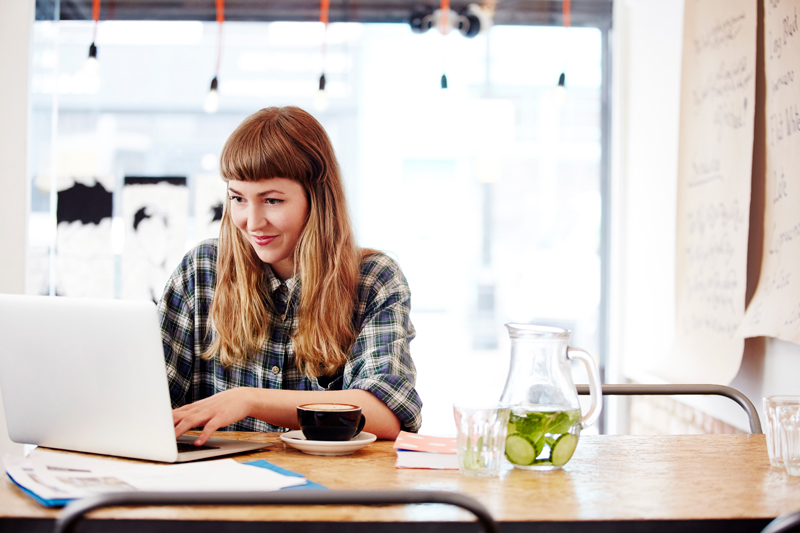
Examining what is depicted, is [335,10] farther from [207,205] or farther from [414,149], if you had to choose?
[207,205]

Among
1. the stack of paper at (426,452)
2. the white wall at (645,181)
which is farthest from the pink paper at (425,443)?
the white wall at (645,181)

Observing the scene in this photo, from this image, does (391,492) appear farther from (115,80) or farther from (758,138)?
(115,80)

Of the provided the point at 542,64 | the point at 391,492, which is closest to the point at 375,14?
the point at 542,64

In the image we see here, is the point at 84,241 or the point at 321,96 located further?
the point at 84,241

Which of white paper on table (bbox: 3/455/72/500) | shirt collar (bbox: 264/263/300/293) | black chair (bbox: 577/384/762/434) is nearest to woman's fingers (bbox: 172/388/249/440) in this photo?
white paper on table (bbox: 3/455/72/500)

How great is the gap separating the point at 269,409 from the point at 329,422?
18cm

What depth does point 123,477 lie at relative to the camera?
0.86m

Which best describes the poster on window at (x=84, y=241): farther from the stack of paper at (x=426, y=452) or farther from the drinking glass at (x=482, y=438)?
the drinking glass at (x=482, y=438)

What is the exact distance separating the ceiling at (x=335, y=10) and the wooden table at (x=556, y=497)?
7.81 ft

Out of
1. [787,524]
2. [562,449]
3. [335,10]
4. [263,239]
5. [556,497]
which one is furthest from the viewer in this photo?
[335,10]

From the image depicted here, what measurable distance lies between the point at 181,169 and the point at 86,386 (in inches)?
85.7

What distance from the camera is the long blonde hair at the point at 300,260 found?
145 centimetres

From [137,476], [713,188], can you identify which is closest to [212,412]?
[137,476]

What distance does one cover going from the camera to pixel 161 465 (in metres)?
0.94
